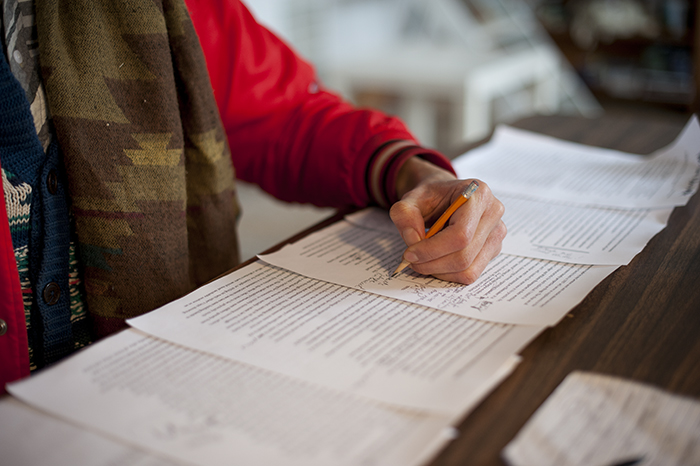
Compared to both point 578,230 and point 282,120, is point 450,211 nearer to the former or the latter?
point 578,230

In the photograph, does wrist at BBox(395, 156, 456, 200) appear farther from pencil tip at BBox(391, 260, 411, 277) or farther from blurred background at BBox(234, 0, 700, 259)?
blurred background at BBox(234, 0, 700, 259)

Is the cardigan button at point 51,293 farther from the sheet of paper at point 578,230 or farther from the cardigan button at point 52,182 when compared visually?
the sheet of paper at point 578,230

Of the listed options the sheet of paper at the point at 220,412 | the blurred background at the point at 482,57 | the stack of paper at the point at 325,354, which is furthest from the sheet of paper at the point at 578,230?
the blurred background at the point at 482,57

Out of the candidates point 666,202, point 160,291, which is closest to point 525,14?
point 666,202

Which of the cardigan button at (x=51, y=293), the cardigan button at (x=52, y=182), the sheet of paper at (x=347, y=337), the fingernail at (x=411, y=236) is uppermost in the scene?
the cardigan button at (x=52, y=182)

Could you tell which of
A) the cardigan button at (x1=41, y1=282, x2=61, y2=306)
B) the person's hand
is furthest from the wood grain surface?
the cardigan button at (x1=41, y1=282, x2=61, y2=306)

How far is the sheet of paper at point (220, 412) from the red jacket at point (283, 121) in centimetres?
40

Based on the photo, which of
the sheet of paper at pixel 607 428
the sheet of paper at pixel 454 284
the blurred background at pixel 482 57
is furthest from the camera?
the blurred background at pixel 482 57

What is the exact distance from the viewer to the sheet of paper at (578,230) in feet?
1.91

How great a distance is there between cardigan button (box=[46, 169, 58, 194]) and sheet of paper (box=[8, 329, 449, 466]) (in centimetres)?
23

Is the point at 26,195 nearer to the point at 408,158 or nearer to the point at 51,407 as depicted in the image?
the point at 51,407

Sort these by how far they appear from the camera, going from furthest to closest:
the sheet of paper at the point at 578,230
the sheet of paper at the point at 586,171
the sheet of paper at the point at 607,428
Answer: the sheet of paper at the point at 586,171 < the sheet of paper at the point at 578,230 < the sheet of paper at the point at 607,428

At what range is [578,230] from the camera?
25.5 inches

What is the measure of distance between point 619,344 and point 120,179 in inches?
20.1
